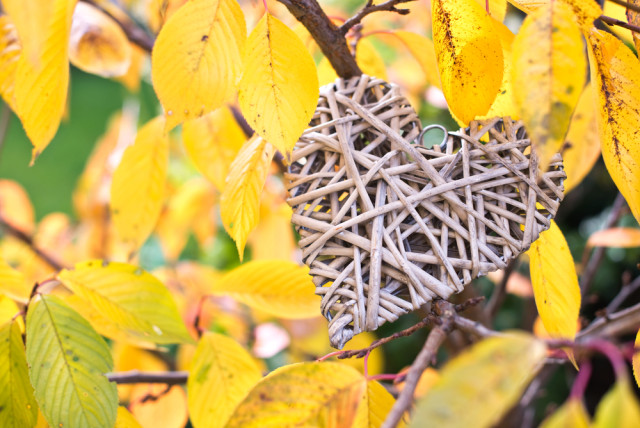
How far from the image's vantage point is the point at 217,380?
0.58 m

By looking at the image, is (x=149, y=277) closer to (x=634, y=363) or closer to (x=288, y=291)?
(x=288, y=291)

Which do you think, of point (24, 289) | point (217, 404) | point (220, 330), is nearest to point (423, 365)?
point (217, 404)

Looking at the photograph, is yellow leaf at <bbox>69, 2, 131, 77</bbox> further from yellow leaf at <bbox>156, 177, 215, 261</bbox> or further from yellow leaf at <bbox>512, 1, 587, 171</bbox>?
yellow leaf at <bbox>512, 1, 587, 171</bbox>

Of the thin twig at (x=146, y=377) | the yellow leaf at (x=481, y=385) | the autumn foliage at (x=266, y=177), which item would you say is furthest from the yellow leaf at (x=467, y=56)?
the thin twig at (x=146, y=377)

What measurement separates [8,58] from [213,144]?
0.90 feet

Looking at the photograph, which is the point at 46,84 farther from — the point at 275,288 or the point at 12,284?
the point at 275,288

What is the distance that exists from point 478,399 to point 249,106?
0.95ft

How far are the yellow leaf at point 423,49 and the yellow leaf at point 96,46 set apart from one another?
1.32 feet

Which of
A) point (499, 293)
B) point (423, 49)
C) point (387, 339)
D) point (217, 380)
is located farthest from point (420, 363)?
point (499, 293)

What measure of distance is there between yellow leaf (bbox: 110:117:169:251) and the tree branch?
258 mm

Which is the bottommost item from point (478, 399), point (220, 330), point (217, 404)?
point (220, 330)

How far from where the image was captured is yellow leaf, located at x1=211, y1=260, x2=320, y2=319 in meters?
0.64

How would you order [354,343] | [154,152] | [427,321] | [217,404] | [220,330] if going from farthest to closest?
1. [220,330]
2. [354,343]
3. [154,152]
4. [217,404]
5. [427,321]

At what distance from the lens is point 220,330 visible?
1469mm
